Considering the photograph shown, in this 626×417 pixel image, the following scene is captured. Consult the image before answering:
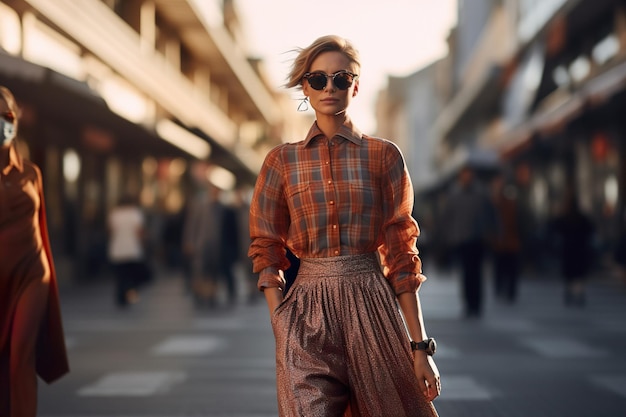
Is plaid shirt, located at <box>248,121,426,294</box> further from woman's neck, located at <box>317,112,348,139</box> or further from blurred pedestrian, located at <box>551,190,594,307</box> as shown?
blurred pedestrian, located at <box>551,190,594,307</box>

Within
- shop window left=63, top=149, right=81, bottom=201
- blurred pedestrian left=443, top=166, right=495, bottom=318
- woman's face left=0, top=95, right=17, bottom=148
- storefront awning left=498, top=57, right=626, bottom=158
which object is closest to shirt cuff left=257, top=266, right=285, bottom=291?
woman's face left=0, top=95, right=17, bottom=148

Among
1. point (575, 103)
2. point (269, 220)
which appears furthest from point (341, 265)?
point (575, 103)

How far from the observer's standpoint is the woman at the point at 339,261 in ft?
11.1

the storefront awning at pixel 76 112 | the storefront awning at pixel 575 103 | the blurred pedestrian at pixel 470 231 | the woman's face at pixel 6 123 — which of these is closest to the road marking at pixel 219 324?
the blurred pedestrian at pixel 470 231

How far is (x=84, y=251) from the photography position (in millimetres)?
23297

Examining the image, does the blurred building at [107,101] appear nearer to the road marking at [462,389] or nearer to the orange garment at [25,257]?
the road marking at [462,389]

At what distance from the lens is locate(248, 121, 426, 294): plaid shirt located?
3.51m

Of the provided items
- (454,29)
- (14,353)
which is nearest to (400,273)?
(14,353)

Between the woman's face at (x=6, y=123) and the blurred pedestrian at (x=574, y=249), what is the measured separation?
11.1 metres

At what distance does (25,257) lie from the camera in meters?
5.10

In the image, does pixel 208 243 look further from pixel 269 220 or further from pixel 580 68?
pixel 580 68

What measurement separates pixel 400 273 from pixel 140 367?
18.3 ft

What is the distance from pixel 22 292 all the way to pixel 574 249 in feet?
37.3

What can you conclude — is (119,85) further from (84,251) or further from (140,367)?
(140,367)
